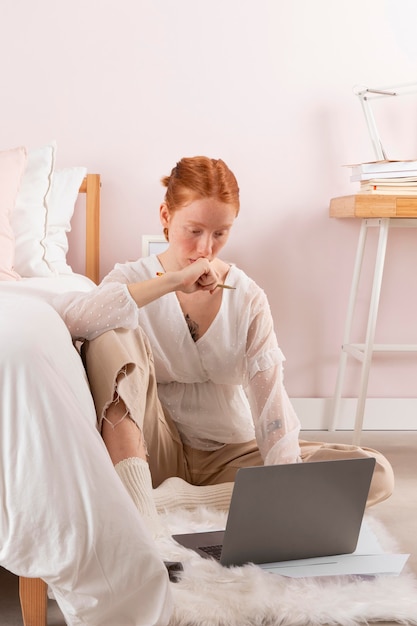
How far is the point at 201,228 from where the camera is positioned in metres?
1.95

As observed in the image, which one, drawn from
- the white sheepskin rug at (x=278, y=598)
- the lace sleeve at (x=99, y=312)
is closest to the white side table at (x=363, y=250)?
the lace sleeve at (x=99, y=312)

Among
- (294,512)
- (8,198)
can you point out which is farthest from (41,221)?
(294,512)

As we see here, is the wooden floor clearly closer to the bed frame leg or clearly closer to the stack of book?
the bed frame leg

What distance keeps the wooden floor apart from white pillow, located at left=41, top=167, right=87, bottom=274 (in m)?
1.01

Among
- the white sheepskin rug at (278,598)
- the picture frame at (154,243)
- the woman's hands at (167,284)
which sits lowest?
the white sheepskin rug at (278,598)

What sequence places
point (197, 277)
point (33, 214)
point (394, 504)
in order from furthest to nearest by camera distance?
point (33, 214), point (394, 504), point (197, 277)

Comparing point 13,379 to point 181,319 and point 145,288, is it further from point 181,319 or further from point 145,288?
point 181,319

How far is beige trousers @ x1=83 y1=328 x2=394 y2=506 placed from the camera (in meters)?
1.64

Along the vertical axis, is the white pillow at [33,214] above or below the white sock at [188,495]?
above

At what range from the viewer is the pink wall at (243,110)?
2941 millimetres

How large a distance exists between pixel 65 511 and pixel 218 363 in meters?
A: 0.86

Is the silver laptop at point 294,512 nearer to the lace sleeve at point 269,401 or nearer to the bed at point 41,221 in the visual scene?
the lace sleeve at point 269,401

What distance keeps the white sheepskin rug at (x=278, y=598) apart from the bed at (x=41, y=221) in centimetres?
85

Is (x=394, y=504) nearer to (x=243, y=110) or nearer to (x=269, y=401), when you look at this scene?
(x=269, y=401)
